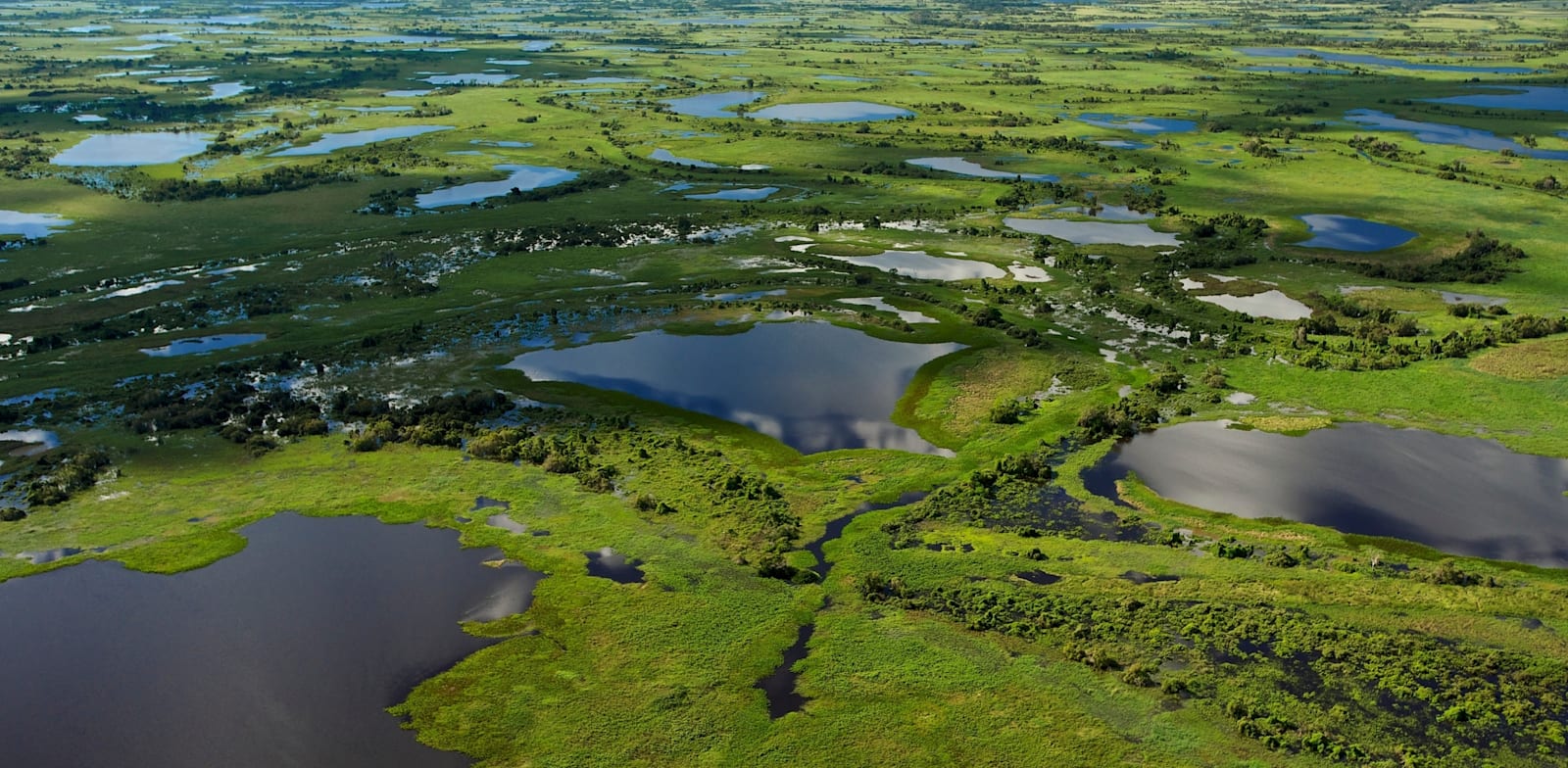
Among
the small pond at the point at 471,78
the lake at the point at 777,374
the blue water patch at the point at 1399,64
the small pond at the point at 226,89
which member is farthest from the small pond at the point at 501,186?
the blue water patch at the point at 1399,64

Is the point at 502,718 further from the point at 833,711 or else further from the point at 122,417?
the point at 122,417

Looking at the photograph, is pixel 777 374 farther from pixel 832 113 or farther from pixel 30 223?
pixel 832 113

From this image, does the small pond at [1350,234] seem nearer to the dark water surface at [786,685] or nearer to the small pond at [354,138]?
the dark water surface at [786,685]

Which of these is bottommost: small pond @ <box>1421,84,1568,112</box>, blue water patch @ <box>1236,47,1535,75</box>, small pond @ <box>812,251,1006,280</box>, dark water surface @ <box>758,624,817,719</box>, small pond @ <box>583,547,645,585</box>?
dark water surface @ <box>758,624,817,719</box>

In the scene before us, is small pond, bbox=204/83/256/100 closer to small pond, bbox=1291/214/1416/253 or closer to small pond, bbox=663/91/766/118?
small pond, bbox=663/91/766/118

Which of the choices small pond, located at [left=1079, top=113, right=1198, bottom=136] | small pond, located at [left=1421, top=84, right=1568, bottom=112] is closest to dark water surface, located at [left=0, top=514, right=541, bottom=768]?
Result: small pond, located at [left=1079, top=113, right=1198, bottom=136]

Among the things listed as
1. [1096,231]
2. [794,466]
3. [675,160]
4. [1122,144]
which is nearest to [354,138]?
[675,160]
